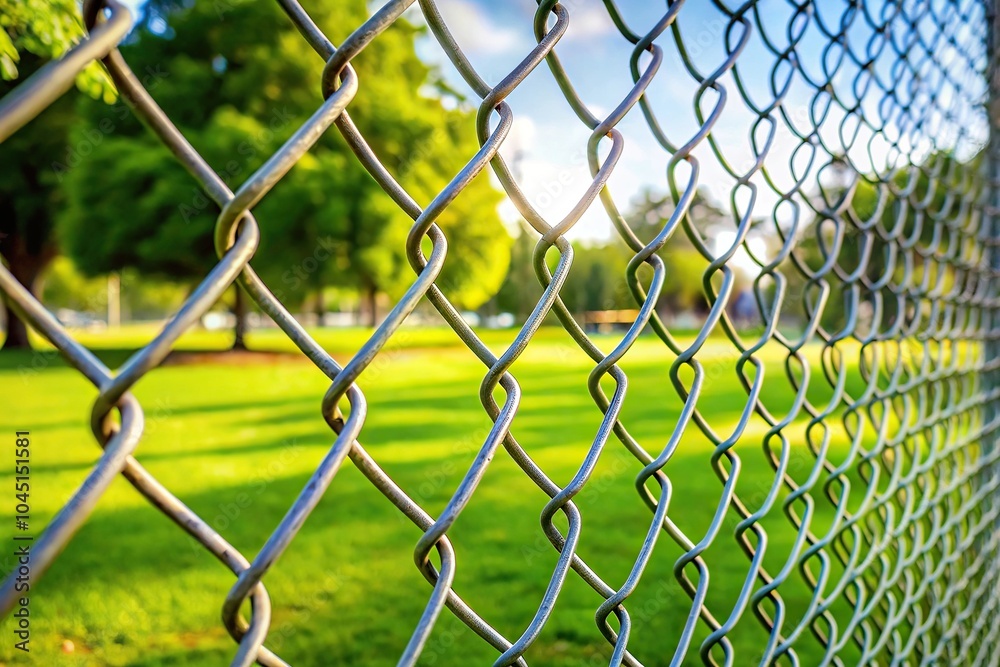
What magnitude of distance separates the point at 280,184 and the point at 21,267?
9.40 meters

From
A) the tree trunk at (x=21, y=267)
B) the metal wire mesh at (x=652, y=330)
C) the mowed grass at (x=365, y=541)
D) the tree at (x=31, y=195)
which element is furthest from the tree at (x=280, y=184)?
the metal wire mesh at (x=652, y=330)

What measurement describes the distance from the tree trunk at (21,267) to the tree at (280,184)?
4.17 m

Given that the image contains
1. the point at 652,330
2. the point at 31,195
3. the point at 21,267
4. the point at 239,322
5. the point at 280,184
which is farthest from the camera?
the point at 21,267

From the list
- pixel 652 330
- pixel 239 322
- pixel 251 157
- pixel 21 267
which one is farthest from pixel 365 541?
pixel 21 267

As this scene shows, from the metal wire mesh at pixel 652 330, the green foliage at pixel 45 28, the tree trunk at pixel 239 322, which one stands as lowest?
the tree trunk at pixel 239 322

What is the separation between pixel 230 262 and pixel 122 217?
52.4 ft

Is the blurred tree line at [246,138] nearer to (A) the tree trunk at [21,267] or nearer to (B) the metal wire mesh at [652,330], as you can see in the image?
(A) the tree trunk at [21,267]

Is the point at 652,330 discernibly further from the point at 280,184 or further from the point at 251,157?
the point at 280,184

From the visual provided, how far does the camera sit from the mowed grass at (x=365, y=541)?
2.63 meters

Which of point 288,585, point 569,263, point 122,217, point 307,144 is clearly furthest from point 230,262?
point 122,217

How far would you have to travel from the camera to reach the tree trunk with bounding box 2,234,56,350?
17.4 metres

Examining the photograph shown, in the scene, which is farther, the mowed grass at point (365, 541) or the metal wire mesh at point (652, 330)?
the mowed grass at point (365, 541)

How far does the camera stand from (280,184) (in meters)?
14.2

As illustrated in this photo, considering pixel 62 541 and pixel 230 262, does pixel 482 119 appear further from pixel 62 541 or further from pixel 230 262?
pixel 62 541
